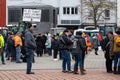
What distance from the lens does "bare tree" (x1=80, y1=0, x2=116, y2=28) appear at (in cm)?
7238

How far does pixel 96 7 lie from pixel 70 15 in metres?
12.1

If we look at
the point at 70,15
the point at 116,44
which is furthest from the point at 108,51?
the point at 70,15

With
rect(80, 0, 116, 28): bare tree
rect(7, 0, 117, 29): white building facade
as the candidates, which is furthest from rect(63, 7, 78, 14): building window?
rect(80, 0, 116, 28): bare tree

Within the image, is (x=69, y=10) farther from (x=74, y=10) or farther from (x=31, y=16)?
(x=31, y=16)

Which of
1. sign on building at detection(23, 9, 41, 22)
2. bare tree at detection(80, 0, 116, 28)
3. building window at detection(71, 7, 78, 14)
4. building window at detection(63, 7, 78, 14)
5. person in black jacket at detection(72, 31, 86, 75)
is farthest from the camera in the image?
building window at detection(63, 7, 78, 14)

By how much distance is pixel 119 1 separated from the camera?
78750mm

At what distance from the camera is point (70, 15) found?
274ft

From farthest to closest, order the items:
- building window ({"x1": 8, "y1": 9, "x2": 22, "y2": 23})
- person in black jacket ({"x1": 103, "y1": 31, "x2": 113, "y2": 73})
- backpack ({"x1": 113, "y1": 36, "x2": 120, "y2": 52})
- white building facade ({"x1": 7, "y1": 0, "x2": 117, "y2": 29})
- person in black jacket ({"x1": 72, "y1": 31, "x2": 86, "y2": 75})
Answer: white building facade ({"x1": 7, "y1": 0, "x2": 117, "y2": 29})
building window ({"x1": 8, "y1": 9, "x2": 22, "y2": 23})
person in black jacket ({"x1": 103, "y1": 31, "x2": 113, "y2": 73})
backpack ({"x1": 113, "y1": 36, "x2": 120, "y2": 52})
person in black jacket ({"x1": 72, "y1": 31, "x2": 86, "y2": 75})

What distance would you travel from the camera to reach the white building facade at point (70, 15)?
81.5m

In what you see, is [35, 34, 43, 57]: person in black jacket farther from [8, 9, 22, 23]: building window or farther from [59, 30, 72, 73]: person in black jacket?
[8, 9, 22, 23]: building window

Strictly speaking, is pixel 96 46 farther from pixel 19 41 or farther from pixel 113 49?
pixel 113 49

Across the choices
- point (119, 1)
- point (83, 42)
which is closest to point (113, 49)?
point (83, 42)

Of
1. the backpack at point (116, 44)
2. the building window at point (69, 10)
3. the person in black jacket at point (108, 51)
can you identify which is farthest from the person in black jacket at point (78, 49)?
the building window at point (69, 10)

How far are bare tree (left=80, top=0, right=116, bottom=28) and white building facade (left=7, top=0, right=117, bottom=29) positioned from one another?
8.18ft
